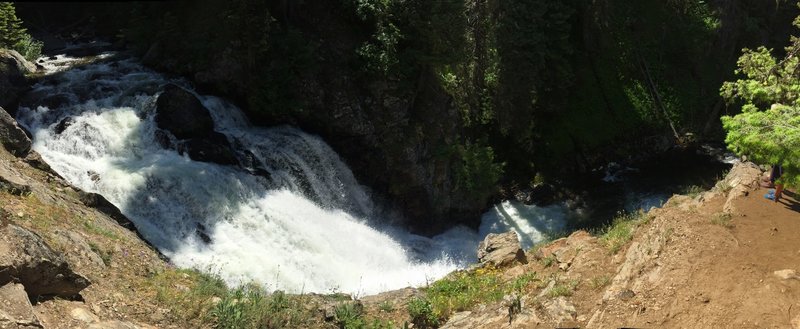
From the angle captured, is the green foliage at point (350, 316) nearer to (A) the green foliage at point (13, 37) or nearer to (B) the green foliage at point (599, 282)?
(B) the green foliage at point (599, 282)

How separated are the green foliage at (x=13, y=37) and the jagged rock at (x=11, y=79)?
0.92 m

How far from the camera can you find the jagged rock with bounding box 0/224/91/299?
322 inches

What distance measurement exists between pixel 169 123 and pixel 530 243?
46.6 feet

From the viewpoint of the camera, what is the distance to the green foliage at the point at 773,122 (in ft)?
29.6

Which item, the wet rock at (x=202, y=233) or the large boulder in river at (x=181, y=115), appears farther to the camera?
the large boulder in river at (x=181, y=115)

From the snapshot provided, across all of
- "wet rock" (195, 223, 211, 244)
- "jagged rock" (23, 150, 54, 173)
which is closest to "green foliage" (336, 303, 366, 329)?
"wet rock" (195, 223, 211, 244)

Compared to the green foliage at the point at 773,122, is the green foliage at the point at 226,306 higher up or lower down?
lower down

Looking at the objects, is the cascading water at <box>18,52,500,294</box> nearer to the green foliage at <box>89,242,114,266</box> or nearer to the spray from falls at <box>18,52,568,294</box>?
the spray from falls at <box>18,52,568,294</box>

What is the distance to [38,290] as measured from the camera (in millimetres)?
8641

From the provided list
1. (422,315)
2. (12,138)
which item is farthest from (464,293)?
(12,138)

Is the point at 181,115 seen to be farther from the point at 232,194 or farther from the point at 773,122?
the point at 773,122

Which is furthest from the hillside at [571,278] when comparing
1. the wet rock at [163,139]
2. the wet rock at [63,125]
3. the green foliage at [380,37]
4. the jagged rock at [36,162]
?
the green foliage at [380,37]

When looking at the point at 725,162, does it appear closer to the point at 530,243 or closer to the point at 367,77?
the point at 530,243

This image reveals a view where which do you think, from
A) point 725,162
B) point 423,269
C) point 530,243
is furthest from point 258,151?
point 725,162
